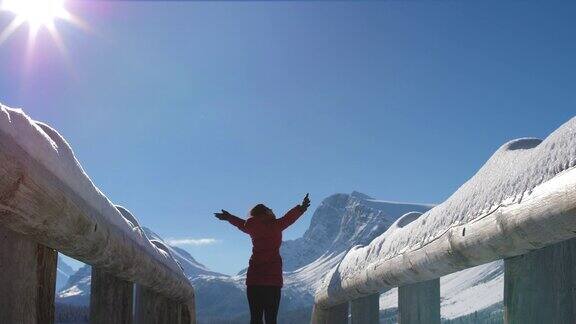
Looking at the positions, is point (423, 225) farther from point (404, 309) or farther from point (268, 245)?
point (268, 245)

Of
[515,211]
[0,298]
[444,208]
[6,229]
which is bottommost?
[0,298]

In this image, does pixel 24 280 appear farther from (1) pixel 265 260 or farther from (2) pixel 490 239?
(1) pixel 265 260

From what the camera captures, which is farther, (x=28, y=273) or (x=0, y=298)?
(x=28, y=273)

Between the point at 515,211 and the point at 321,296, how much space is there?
181 inches

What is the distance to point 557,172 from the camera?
253cm

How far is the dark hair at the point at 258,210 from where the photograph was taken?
5.62m

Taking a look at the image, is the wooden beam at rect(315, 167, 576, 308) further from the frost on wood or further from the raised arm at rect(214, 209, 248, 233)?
the frost on wood

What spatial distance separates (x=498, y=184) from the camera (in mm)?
3025

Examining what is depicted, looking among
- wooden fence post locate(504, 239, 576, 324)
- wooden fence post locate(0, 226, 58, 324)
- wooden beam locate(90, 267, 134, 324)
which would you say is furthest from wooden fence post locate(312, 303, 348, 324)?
wooden fence post locate(0, 226, 58, 324)

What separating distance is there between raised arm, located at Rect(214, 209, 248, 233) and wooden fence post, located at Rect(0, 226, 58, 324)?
3043 mm

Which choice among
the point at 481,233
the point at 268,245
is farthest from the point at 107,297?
the point at 481,233

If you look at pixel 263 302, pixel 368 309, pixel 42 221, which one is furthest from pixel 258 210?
pixel 42 221

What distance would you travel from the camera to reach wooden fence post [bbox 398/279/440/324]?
4.85 m

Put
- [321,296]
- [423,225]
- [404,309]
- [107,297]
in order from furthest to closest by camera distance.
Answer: [321,296] → [404,309] → [107,297] → [423,225]
